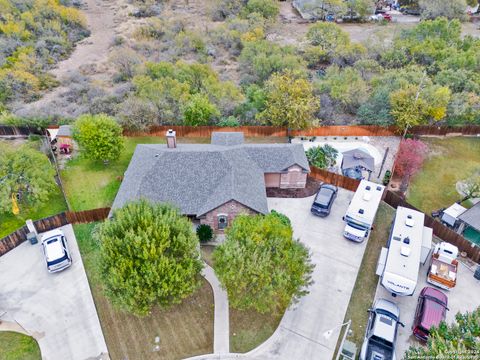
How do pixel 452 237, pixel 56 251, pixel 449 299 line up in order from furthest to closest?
1. pixel 452 237
2. pixel 56 251
3. pixel 449 299

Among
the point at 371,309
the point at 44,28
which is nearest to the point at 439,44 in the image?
the point at 371,309

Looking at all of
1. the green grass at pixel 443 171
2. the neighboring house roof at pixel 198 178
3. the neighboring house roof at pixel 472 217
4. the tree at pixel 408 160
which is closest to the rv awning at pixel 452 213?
the neighboring house roof at pixel 472 217

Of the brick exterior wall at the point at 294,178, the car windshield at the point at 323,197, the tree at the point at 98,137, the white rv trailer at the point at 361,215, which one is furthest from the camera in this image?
the tree at the point at 98,137

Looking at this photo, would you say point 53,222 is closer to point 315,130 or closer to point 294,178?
point 294,178

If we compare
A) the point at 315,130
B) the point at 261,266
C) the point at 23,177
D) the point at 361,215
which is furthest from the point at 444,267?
the point at 23,177

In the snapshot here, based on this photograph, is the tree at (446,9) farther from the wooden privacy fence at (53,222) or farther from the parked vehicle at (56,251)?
the parked vehicle at (56,251)

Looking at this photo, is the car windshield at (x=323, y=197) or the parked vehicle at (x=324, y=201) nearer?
the parked vehicle at (x=324, y=201)
